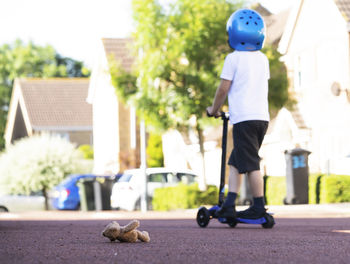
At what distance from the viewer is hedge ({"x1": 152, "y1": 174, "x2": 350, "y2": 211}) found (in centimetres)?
1953

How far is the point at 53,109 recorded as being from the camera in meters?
66.5

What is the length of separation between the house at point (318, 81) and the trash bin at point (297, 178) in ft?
14.5

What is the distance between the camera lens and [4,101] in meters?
83.7

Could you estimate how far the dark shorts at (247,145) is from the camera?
886 cm

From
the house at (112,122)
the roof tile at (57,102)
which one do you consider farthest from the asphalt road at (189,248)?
the roof tile at (57,102)

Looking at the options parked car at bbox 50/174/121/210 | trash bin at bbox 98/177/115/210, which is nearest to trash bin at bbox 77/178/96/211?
trash bin at bbox 98/177/115/210

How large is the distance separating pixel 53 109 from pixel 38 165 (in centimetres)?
3127

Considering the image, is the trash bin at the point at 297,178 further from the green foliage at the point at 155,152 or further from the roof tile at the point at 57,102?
the roof tile at the point at 57,102

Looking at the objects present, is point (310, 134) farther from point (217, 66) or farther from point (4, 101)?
point (4, 101)

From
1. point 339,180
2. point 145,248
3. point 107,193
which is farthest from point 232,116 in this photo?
point 107,193

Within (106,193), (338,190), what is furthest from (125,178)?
(338,190)

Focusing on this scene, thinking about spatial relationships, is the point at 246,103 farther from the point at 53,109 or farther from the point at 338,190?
the point at 53,109

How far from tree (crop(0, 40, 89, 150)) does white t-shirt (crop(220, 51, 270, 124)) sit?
75.8 m

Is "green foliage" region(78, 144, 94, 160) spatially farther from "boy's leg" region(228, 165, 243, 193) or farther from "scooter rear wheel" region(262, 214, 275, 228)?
"scooter rear wheel" region(262, 214, 275, 228)
